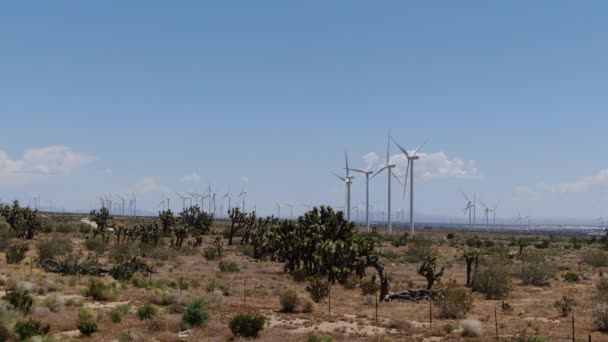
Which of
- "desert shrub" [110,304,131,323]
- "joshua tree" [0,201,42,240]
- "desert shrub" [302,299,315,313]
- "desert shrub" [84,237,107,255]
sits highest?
"joshua tree" [0,201,42,240]

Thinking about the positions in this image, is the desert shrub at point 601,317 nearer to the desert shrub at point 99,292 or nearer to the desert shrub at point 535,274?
the desert shrub at point 535,274

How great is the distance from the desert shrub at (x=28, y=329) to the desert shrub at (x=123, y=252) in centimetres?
3013

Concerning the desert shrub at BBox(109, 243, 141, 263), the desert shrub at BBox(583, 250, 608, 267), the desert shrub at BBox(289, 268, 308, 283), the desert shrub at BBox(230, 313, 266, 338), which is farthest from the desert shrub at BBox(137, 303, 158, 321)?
the desert shrub at BBox(583, 250, 608, 267)

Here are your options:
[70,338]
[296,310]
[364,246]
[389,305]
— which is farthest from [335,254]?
[70,338]

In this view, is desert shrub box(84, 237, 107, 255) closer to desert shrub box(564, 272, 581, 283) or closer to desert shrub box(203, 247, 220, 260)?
desert shrub box(203, 247, 220, 260)

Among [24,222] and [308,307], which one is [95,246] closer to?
[24,222]

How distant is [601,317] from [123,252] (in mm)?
42520

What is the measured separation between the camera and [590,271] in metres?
55.5

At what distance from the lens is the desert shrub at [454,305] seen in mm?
30250

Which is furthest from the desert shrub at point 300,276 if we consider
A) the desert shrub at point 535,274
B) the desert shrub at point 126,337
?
the desert shrub at point 126,337

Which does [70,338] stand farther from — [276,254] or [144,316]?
[276,254]

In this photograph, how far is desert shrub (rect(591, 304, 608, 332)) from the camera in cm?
2639

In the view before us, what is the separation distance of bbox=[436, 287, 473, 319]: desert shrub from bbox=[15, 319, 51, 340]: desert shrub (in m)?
18.3

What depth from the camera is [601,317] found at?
2652 centimetres
